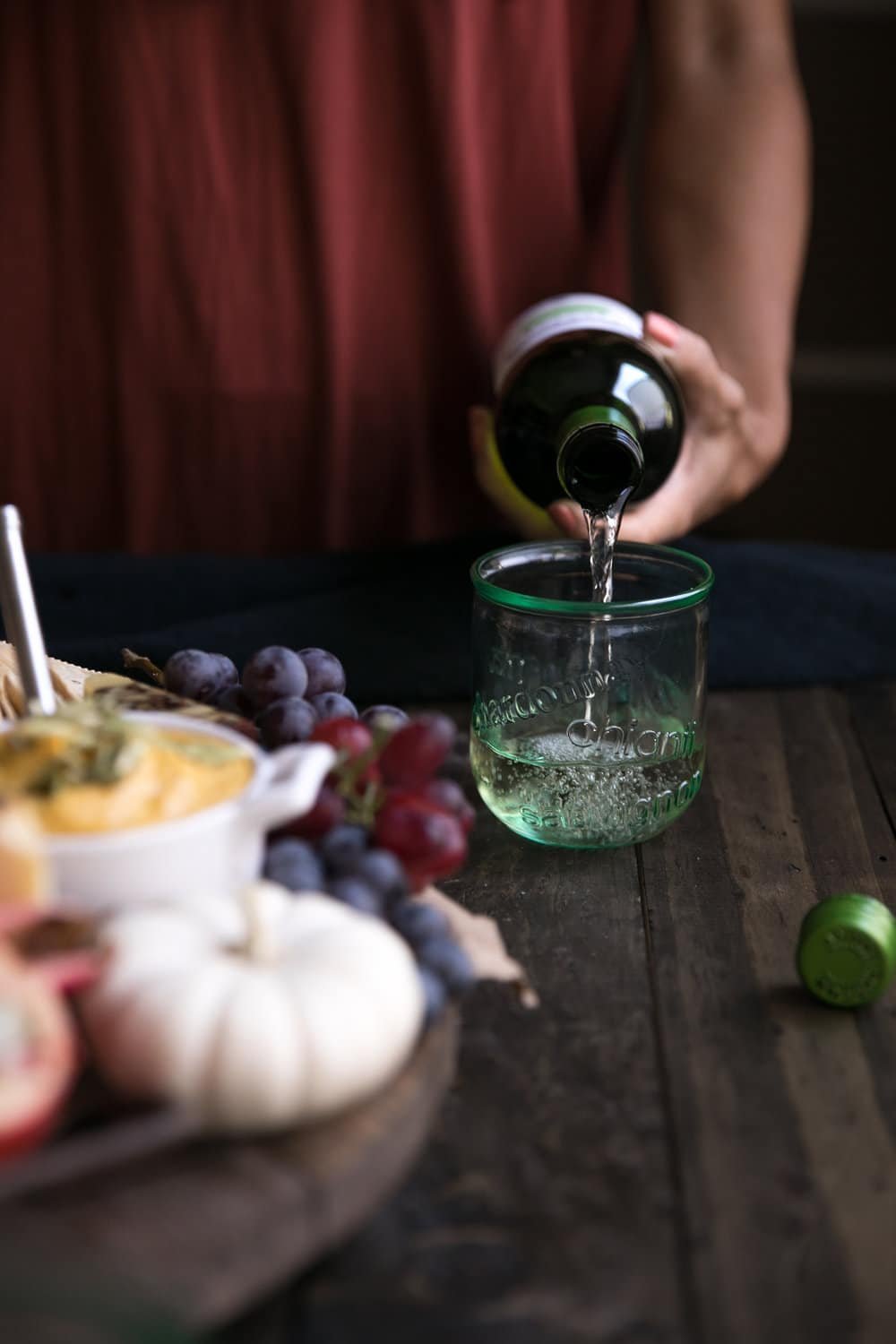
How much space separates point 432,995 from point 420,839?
3.5 inches

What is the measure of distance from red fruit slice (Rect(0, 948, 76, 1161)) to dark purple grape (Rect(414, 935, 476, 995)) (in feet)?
0.54

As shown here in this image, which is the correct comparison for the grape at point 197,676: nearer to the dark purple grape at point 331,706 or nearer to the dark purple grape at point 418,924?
the dark purple grape at point 331,706

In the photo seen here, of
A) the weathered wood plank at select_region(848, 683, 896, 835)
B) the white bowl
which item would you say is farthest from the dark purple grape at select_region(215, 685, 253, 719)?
the weathered wood plank at select_region(848, 683, 896, 835)

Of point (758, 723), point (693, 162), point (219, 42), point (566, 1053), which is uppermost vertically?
point (219, 42)

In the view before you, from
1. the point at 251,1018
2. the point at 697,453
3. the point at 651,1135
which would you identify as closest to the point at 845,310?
the point at 697,453

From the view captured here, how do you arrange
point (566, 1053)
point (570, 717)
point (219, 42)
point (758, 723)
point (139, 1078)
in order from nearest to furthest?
point (139, 1078) < point (566, 1053) < point (570, 717) < point (758, 723) < point (219, 42)

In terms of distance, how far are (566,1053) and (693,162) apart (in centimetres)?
107

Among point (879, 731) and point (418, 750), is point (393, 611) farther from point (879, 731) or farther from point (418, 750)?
point (418, 750)

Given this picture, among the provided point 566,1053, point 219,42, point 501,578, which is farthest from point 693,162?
point 566,1053

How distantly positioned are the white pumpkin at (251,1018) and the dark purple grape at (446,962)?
54mm

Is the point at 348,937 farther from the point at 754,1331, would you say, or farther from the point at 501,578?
the point at 501,578

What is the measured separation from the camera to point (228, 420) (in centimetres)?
141

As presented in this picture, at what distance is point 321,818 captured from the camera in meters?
0.66

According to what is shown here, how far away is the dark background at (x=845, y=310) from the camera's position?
231cm
